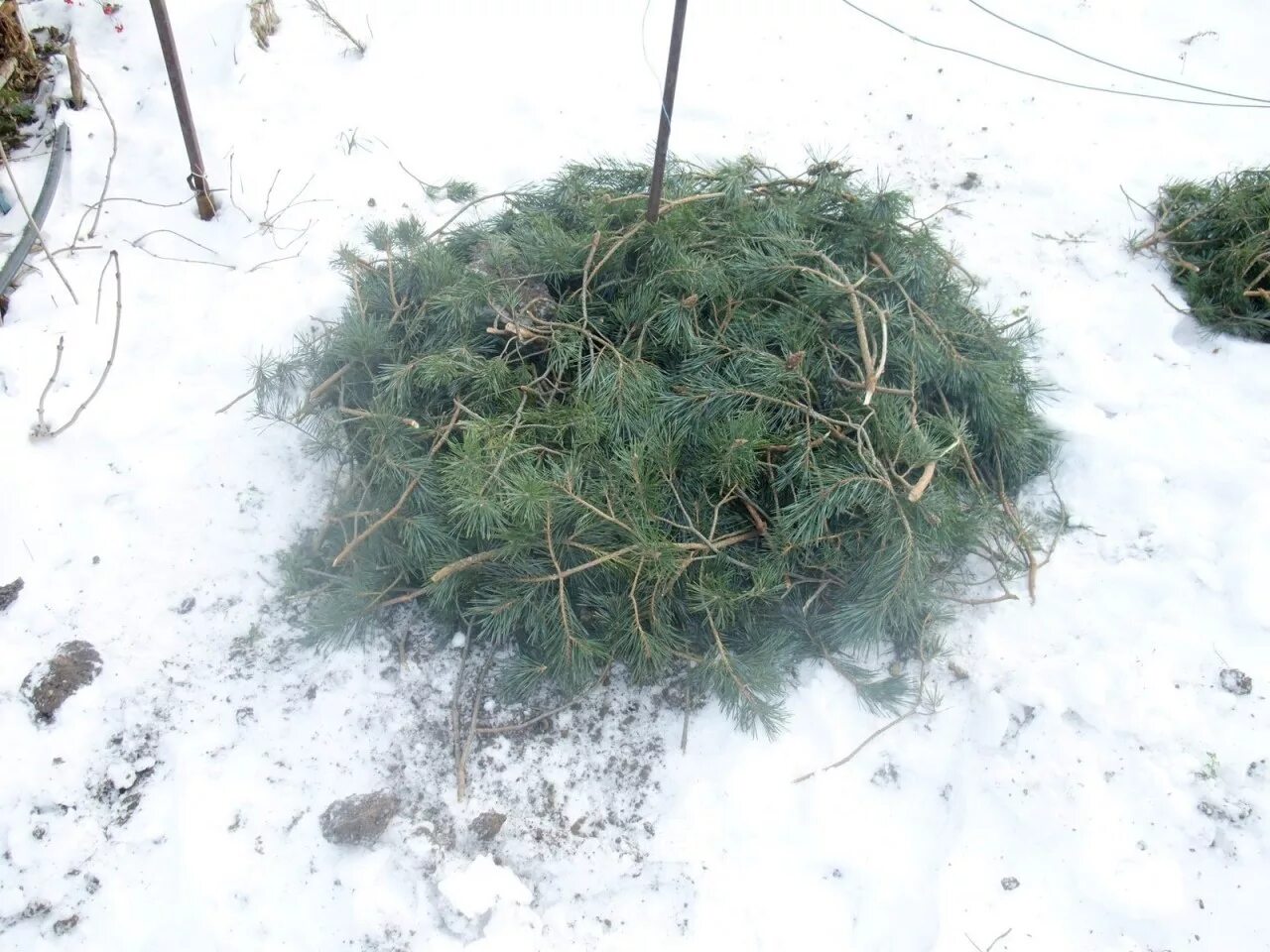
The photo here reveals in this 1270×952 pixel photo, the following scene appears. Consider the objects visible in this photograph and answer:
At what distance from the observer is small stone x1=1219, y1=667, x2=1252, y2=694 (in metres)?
1.89

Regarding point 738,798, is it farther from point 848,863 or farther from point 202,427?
point 202,427

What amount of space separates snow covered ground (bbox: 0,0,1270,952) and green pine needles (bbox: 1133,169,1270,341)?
84 mm

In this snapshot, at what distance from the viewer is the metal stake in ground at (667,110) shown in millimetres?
1980

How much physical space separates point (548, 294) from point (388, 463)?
25.2 inches

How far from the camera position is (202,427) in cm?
233

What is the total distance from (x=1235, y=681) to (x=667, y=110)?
193 cm

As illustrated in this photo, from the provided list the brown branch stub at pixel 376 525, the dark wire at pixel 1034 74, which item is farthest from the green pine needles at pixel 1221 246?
the brown branch stub at pixel 376 525

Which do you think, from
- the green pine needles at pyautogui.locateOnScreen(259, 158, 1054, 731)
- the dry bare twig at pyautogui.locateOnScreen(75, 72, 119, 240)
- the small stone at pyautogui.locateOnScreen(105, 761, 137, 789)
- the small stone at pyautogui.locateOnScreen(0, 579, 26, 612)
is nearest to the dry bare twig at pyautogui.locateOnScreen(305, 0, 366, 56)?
the dry bare twig at pyautogui.locateOnScreen(75, 72, 119, 240)

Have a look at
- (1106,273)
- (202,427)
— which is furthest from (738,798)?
(1106,273)

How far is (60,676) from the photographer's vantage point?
6.37 ft

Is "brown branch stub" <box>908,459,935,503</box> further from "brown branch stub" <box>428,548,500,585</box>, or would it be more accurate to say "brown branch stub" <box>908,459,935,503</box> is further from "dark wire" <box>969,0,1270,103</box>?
"dark wire" <box>969,0,1270,103</box>

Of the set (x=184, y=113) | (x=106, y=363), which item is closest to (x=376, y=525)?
(x=106, y=363)

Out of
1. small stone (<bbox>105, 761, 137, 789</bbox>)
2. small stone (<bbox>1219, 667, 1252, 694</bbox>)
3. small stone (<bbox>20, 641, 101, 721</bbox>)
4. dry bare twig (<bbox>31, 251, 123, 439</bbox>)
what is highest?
dry bare twig (<bbox>31, 251, 123, 439</bbox>)

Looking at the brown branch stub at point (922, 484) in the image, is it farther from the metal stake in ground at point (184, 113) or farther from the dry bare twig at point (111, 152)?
the dry bare twig at point (111, 152)
